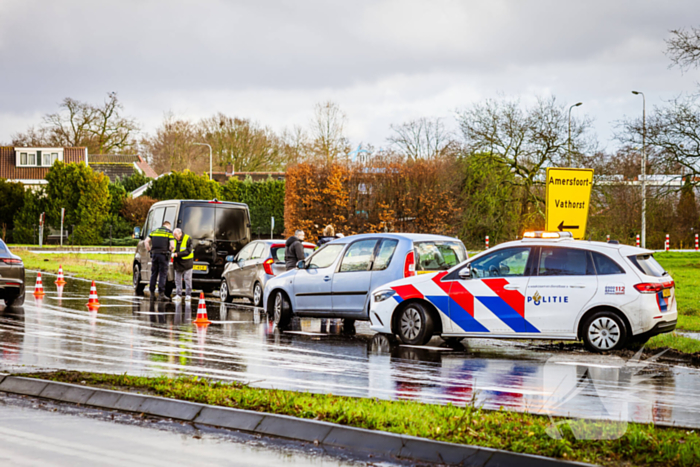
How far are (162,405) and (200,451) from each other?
54.1 inches

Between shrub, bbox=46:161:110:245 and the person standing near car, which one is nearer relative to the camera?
the person standing near car

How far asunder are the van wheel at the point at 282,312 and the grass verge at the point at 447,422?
21.2 feet

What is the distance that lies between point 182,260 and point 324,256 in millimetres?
5925

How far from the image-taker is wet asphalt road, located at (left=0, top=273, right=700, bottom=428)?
25.2ft

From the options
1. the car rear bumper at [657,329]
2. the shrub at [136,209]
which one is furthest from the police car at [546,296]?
the shrub at [136,209]

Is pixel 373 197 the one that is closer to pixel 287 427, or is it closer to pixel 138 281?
pixel 138 281

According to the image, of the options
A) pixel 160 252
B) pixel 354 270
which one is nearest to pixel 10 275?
pixel 160 252

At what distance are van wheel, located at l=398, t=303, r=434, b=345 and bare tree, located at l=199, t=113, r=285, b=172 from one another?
195 feet

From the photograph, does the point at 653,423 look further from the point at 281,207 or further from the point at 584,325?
the point at 281,207

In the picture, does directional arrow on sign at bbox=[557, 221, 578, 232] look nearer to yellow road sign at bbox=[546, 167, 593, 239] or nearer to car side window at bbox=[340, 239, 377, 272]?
yellow road sign at bbox=[546, 167, 593, 239]

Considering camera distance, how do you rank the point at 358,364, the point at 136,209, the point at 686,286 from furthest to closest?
1. the point at 136,209
2. the point at 686,286
3. the point at 358,364

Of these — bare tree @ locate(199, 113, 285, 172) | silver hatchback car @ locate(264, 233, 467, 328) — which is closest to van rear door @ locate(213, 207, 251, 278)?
silver hatchback car @ locate(264, 233, 467, 328)

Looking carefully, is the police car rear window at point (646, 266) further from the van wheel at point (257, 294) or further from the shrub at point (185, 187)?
the shrub at point (185, 187)

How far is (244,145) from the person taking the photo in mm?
70812
